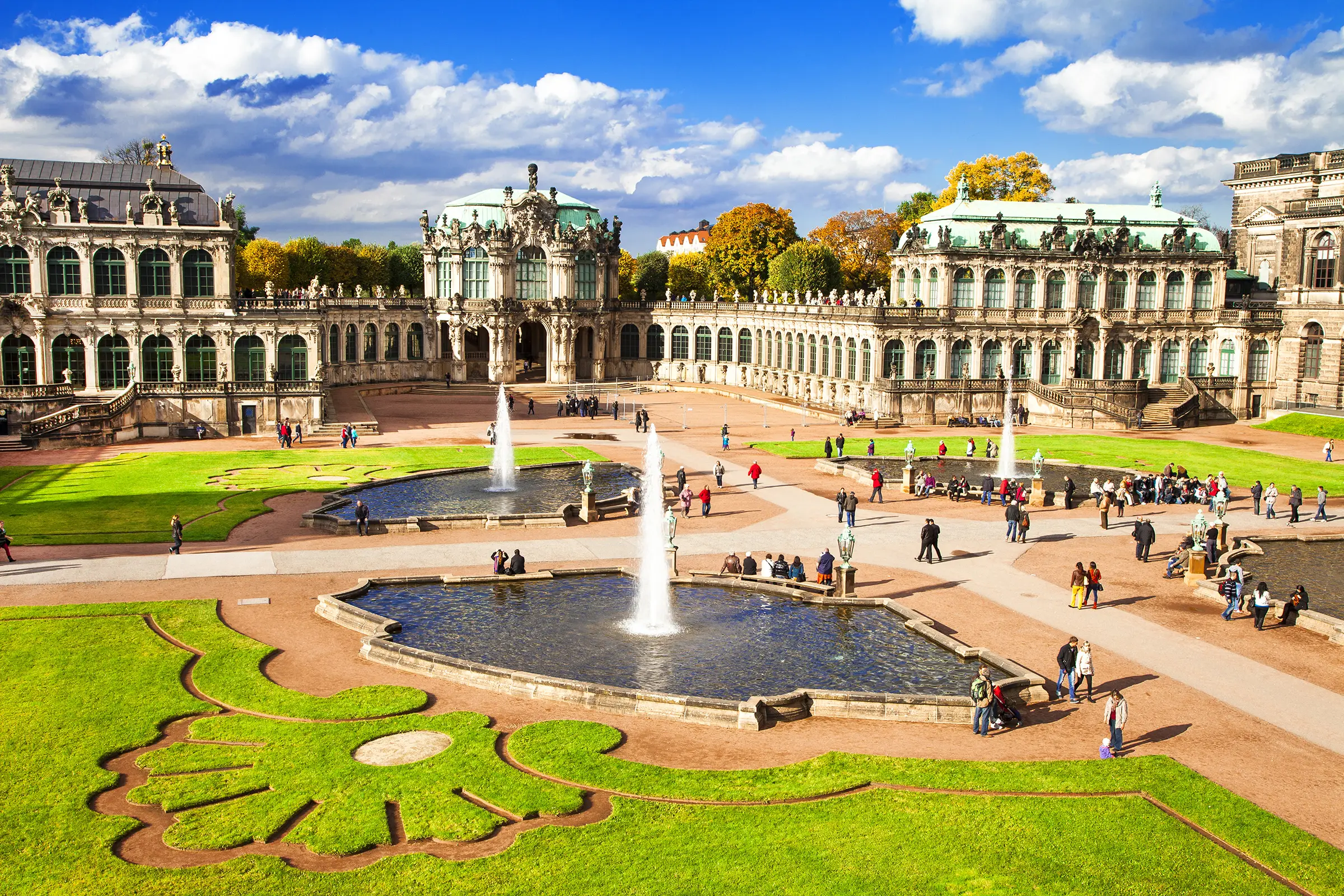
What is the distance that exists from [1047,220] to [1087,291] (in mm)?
7149

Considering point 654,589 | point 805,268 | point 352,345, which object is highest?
point 805,268

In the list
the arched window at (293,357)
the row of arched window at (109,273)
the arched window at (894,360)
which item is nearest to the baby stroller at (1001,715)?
the arched window at (894,360)

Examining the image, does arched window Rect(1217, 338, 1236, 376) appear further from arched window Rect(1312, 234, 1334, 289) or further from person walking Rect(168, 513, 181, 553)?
person walking Rect(168, 513, 181, 553)

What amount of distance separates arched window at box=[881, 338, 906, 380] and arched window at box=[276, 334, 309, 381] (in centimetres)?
4495

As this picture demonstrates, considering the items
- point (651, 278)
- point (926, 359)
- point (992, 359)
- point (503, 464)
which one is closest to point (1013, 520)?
point (503, 464)

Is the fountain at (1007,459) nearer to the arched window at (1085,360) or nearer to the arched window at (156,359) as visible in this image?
the arched window at (1085,360)

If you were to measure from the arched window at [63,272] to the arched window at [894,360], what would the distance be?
60.1 m

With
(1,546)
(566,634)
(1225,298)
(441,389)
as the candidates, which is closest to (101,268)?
(441,389)

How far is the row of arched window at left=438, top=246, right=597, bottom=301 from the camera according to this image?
114938mm

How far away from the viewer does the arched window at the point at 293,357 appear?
83000 mm

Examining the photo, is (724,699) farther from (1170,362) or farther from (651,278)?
(651,278)

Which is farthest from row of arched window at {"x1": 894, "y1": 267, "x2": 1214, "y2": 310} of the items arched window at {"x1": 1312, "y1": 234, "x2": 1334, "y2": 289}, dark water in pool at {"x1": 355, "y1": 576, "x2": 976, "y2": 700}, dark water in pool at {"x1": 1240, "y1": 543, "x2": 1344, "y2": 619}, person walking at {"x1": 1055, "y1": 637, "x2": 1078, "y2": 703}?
person walking at {"x1": 1055, "y1": 637, "x2": 1078, "y2": 703}

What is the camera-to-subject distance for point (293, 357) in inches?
3278

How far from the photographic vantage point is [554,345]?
116m
